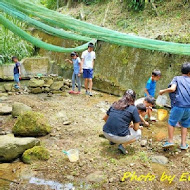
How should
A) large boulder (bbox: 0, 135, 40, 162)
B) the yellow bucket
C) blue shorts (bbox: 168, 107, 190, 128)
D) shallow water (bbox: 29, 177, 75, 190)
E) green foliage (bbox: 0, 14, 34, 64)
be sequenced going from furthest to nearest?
green foliage (bbox: 0, 14, 34, 64) < the yellow bucket < blue shorts (bbox: 168, 107, 190, 128) < large boulder (bbox: 0, 135, 40, 162) < shallow water (bbox: 29, 177, 75, 190)

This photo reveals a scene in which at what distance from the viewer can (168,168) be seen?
128 inches

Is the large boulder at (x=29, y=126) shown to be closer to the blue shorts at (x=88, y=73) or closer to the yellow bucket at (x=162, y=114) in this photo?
the yellow bucket at (x=162, y=114)

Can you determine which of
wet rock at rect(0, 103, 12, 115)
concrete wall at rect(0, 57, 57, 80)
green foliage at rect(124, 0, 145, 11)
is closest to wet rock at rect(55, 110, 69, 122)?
wet rock at rect(0, 103, 12, 115)

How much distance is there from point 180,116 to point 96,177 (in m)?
1.48

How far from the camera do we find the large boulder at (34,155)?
10.8 ft

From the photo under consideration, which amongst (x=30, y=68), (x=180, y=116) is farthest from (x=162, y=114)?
(x=30, y=68)

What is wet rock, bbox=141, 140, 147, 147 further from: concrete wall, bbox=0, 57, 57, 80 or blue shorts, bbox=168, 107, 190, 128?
concrete wall, bbox=0, 57, 57, 80

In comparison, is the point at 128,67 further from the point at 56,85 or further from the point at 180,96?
the point at 180,96

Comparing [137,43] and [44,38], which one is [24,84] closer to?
[44,38]

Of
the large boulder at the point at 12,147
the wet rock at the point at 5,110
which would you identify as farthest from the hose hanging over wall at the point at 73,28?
the large boulder at the point at 12,147

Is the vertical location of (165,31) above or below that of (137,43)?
above

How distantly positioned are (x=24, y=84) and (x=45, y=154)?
4.85 meters

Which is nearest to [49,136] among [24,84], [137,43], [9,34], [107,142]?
[107,142]

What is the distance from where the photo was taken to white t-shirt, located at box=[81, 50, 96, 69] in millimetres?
6371
